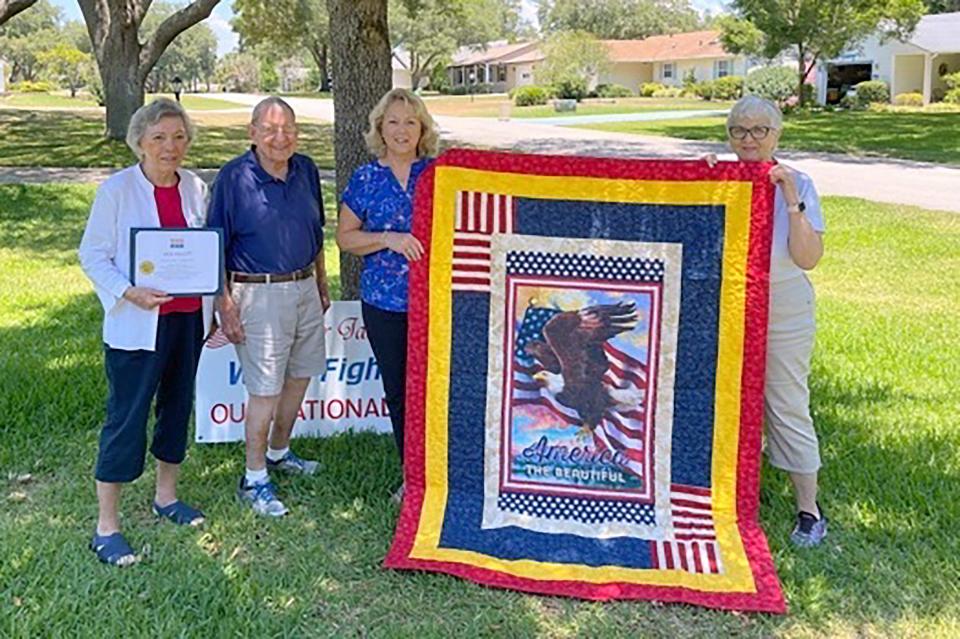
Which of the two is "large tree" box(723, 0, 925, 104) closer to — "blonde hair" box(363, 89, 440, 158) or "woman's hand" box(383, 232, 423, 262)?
"blonde hair" box(363, 89, 440, 158)

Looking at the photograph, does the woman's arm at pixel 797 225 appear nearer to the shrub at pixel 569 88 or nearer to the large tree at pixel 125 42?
the large tree at pixel 125 42

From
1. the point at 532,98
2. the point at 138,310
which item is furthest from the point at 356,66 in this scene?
the point at 532,98

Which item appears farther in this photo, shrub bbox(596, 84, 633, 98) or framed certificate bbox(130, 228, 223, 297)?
shrub bbox(596, 84, 633, 98)

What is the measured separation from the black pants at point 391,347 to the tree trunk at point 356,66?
4.22 feet

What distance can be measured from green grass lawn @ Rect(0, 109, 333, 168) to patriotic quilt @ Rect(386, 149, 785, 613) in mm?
9384

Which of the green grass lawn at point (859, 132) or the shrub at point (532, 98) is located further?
the shrub at point (532, 98)

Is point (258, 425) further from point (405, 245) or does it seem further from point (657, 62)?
point (657, 62)

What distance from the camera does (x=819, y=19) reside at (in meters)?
29.8

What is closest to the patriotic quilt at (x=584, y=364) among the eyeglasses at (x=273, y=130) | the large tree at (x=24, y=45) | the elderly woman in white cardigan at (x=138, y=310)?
the eyeglasses at (x=273, y=130)

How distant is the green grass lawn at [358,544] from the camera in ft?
10.3

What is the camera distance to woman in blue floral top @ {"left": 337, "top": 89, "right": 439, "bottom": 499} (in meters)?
3.62

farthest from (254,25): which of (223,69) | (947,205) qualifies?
(223,69)

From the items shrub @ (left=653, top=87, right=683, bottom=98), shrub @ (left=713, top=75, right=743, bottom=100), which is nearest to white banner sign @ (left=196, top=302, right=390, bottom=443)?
shrub @ (left=713, top=75, right=743, bottom=100)

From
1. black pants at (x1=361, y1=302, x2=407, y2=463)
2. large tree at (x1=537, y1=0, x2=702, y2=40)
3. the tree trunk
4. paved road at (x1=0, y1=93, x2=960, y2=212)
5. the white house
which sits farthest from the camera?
large tree at (x1=537, y1=0, x2=702, y2=40)
